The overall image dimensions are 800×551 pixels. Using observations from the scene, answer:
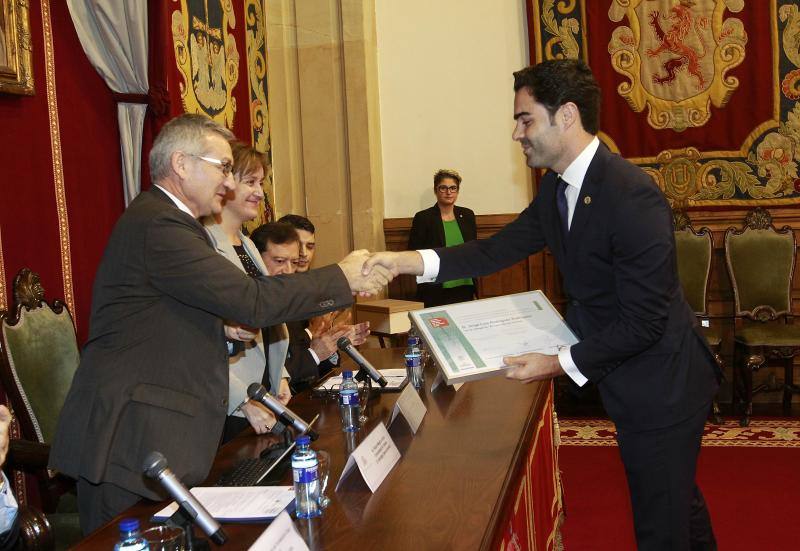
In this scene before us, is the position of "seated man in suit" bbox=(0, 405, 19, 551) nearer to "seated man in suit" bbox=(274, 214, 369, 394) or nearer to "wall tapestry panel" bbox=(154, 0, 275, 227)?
"seated man in suit" bbox=(274, 214, 369, 394)

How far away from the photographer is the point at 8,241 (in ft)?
11.4

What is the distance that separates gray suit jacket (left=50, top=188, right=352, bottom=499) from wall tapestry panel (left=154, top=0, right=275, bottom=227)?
2.36 meters

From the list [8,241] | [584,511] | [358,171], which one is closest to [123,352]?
[8,241]

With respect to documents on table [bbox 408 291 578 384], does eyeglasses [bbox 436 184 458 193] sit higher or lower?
higher

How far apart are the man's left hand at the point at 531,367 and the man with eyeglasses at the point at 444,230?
4.07m

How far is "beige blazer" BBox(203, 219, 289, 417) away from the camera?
276cm

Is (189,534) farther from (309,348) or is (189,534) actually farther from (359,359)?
(309,348)

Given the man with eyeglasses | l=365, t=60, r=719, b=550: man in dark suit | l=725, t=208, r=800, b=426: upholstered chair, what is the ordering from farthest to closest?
the man with eyeglasses, l=725, t=208, r=800, b=426: upholstered chair, l=365, t=60, r=719, b=550: man in dark suit

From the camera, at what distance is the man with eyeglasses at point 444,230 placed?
6.49 meters

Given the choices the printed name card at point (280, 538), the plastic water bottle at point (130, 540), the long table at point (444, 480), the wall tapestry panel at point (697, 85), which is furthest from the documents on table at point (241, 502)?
the wall tapestry panel at point (697, 85)

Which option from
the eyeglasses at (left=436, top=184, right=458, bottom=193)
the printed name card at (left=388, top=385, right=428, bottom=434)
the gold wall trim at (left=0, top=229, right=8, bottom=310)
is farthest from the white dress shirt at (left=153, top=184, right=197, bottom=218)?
the eyeglasses at (left=436, top=184, right=458, bottom=193)

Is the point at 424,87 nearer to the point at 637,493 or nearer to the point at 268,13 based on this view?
the point at 268,13

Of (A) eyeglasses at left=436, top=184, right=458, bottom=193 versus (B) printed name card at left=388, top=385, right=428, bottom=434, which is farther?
(A) eyeglasses at left=436, top=184, right=458, bottom=193

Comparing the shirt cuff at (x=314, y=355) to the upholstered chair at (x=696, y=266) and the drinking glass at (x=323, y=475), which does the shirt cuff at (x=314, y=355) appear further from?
the upholstered chair at (x=696, y=266)
